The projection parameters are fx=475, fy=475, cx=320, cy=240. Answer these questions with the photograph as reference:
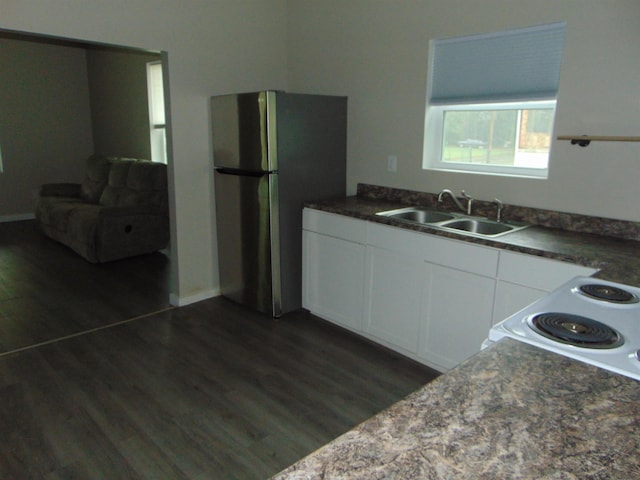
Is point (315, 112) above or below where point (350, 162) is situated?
above

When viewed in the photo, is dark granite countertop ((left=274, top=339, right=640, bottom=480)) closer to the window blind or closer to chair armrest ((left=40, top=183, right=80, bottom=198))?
the window blind

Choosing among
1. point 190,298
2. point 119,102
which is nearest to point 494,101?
point 190,298

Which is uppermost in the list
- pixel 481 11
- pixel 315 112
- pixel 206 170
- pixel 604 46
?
pixel 481 11

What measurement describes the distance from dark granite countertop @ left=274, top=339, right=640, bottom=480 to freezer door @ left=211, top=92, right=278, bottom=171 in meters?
2.39

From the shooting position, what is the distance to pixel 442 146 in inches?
128

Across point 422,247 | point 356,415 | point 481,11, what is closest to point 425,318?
point 422,247

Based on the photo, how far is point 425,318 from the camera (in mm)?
2723

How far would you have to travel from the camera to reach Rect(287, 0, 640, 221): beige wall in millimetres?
2355

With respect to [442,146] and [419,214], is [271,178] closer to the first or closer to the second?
[419,214]

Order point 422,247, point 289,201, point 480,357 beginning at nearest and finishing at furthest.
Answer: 1. point 480,357
2. point 422,247
3. point 289,201

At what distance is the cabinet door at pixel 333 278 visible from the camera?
3119 millimetres

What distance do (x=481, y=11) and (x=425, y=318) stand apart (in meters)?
1.81

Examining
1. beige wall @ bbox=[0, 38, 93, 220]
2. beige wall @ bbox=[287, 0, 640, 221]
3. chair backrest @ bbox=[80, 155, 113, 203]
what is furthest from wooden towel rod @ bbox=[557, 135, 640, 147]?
beige wall @ bbox=[0, 38, 93, 220]

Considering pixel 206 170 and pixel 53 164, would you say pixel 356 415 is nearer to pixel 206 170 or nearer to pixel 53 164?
pixel 206 170
